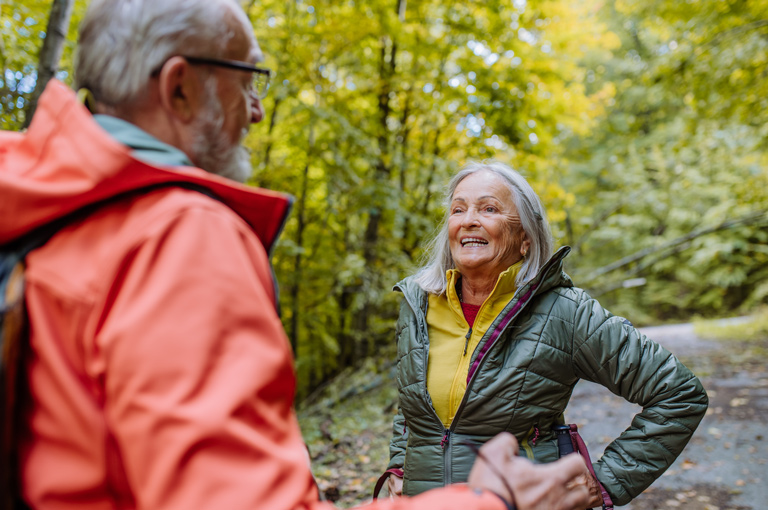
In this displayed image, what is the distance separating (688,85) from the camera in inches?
298

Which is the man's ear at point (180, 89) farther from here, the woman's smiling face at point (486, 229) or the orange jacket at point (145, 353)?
the woman's smiling face at point (486, 229)

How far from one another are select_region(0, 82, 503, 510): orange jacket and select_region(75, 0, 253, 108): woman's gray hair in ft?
0.44

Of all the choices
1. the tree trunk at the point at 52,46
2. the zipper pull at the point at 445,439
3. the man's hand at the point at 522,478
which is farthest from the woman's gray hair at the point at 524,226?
the tree trunk at the point at 52,46

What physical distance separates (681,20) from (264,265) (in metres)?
8.79

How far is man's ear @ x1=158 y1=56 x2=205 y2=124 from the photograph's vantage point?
847 millimetres

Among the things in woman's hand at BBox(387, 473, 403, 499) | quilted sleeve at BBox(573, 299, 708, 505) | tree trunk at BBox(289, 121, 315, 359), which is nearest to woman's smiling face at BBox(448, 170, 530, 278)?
quilted sleeve at BBox(573, 299, 708, 505)

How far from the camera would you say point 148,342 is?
0.63 metres

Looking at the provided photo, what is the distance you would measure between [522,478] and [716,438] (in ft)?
19.6

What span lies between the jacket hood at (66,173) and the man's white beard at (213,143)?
0.18 metres

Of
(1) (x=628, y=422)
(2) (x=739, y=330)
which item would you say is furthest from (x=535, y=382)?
(2) (x=739, y=330)

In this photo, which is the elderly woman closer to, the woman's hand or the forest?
the woman's hand

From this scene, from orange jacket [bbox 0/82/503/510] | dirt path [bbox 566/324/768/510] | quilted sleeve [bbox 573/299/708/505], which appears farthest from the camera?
dirt path [bbox 566/324/768/510]

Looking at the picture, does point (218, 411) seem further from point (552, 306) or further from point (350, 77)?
point (350, 77)

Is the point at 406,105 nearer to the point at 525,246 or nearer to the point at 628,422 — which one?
the point at 628,422
